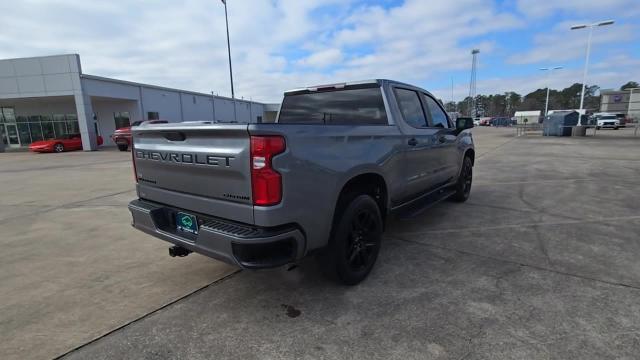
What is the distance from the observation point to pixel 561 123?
25.8 meters

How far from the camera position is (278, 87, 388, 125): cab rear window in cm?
384

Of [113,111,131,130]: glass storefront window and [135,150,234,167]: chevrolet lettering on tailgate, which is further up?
[113,111,131,130]: glass storefront window

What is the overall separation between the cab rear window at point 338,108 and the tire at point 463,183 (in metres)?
2.77

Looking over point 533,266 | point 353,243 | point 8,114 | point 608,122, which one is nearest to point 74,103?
point 8,114

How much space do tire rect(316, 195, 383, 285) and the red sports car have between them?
25.7 metres

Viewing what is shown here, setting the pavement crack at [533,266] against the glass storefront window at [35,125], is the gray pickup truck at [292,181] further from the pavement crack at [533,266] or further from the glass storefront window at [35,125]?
the glass storefront window at [35,125]

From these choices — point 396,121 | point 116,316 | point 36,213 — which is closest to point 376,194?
point 396,121

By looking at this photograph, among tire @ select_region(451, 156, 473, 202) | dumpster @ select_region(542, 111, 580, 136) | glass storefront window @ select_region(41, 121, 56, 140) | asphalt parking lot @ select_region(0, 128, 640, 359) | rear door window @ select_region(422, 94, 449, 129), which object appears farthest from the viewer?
glass storefront window @ select_region(41, 121, 56, 140)

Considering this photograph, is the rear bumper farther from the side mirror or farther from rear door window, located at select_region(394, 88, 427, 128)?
the side mirror

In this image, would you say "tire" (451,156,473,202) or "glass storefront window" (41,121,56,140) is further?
"glass storefront window" (41,121,56,140)

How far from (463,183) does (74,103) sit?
1230 inches

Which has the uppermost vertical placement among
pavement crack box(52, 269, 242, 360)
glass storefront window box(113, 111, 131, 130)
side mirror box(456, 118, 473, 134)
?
glass storefront window box(113, 111, 131, 130)

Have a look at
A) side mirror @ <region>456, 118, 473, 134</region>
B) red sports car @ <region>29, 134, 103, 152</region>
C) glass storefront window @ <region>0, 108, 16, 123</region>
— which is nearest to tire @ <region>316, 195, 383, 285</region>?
side mirror @ <region>456, 118, 473, 134</region>

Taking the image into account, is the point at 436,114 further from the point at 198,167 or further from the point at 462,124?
the point at 198,167
